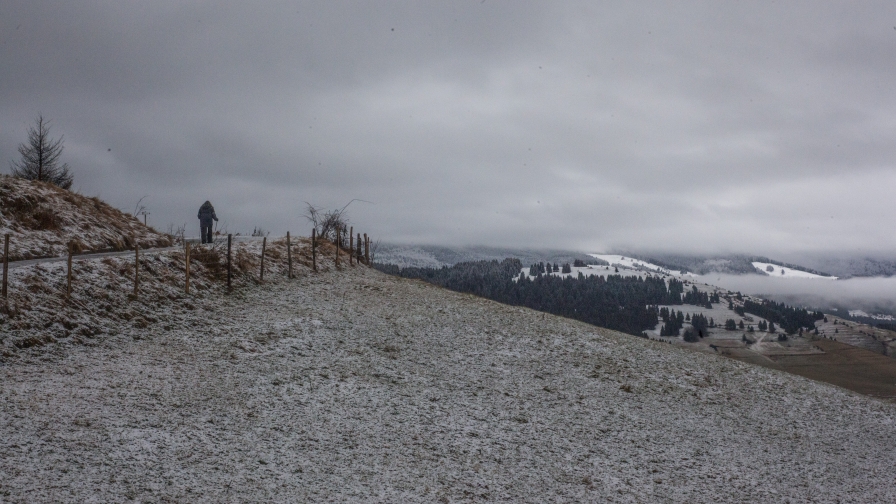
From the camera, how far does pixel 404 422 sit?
47.3 feet

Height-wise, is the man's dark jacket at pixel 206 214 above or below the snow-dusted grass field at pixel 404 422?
above

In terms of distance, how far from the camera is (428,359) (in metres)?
20.4

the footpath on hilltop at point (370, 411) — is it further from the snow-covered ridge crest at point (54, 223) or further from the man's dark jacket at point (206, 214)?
the man's dark jacket at point (206, 214)

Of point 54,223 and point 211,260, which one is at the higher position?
point 54,223

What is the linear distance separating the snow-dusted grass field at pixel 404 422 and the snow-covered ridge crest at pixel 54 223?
885cm

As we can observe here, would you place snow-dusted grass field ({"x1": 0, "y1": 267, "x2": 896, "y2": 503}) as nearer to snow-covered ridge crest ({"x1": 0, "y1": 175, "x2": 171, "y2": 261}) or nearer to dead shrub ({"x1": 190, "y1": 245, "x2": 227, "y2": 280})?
dead shrub ({"x1": 190, "y1": 245, "x2": 227, "y2": 280})

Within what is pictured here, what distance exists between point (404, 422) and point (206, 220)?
25.4 m

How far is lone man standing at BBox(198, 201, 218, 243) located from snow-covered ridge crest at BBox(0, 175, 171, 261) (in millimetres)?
3325

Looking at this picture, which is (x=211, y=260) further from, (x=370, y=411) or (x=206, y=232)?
(x=370, y=411)

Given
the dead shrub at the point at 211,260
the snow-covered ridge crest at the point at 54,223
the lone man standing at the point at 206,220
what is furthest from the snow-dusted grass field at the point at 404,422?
the lone man standing at the point at 206,220

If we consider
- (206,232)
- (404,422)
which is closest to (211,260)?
(206,232)

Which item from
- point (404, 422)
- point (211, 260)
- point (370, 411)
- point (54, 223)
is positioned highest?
point (54, 223)

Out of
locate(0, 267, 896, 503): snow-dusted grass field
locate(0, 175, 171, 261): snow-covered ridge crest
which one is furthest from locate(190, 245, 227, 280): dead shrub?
locate(0, 175, 171, 261): snow-covered ridge crest

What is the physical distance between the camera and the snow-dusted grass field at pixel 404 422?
1080 cm
